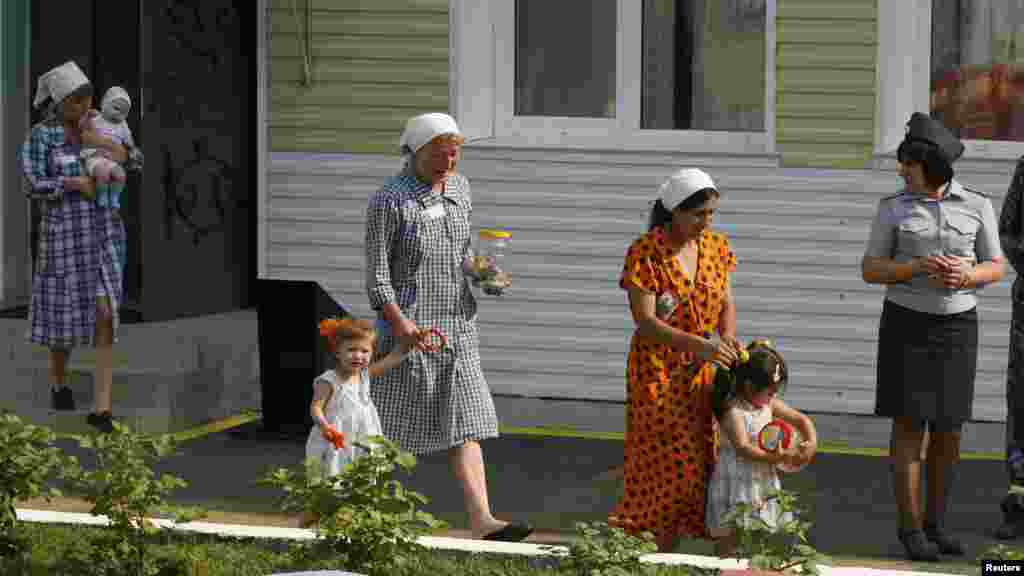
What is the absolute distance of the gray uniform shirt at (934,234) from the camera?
31.2 ft

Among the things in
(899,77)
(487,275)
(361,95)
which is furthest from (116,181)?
(899,77)

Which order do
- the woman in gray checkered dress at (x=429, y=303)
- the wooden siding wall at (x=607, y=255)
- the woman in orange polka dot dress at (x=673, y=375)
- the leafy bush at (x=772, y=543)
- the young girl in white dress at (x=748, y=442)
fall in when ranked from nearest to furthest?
1. the leafy bush at (x=772, y=543)
2. the young girl in white dress at (x=748, y=442)
3. the woman in orange polka dot dress at (x=673, y=375)
4. the woman in gray checkered dress at (x=429, y=303)
5. the wooden siding wall at (x=607, y=255)

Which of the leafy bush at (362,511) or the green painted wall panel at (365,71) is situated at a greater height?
the green painted wall panel at (365,71)

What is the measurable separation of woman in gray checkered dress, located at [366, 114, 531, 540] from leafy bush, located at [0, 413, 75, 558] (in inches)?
64.5

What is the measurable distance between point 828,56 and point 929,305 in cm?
305

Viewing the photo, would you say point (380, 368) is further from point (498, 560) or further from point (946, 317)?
point (946, 317)

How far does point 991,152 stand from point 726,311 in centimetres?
394

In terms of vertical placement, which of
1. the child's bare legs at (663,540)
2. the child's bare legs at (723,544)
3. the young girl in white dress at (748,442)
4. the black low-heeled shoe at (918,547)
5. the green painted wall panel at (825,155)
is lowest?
the black low-heeled shoe at (918,547)

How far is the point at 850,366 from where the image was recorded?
12.5 metres

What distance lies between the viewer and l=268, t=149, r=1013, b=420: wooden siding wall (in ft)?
40.7

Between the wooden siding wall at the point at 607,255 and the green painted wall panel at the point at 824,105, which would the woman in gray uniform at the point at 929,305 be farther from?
the green painted wall panel at the point at 824,105

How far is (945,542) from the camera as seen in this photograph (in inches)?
376

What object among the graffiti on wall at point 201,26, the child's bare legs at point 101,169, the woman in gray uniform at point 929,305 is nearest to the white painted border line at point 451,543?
the woman in gray uniform at point 929,305

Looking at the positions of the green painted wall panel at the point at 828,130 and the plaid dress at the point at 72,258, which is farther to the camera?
the plaid dress at the point at 72,258
